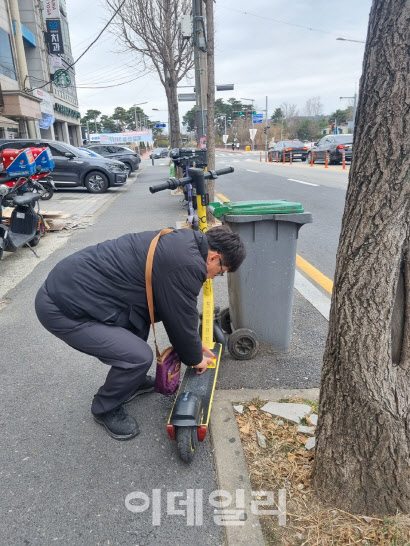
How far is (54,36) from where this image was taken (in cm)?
2702

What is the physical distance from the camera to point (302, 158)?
97.1ft

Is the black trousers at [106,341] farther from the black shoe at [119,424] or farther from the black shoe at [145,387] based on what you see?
the black shoe at [145,387]

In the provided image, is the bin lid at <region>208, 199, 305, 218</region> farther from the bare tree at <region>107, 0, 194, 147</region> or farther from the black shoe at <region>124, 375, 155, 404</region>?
the bare tree at <region>107, 0, 194, 147</region>

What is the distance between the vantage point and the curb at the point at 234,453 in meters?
1.89

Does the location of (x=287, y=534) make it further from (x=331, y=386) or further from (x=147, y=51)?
(x=147, y=51)

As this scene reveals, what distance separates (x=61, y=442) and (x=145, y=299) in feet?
3.37

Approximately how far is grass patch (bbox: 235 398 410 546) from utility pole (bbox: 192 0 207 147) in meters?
7.88

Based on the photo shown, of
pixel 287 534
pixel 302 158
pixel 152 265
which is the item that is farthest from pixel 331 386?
pixel 302 158

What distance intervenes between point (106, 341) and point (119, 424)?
591 millimetres

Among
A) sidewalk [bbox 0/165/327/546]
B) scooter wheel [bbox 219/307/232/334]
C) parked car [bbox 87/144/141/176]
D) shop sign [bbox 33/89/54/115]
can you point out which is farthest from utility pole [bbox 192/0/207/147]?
shop sign [bbox 33/89/54/115]

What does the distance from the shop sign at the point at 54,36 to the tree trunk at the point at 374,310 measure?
101ft

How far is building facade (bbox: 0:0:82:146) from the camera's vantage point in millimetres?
20125

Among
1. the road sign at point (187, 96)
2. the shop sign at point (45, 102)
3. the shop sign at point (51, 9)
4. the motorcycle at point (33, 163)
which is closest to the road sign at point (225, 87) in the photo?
the road sign at point (187, 96)

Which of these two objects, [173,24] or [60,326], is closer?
[60,326]
